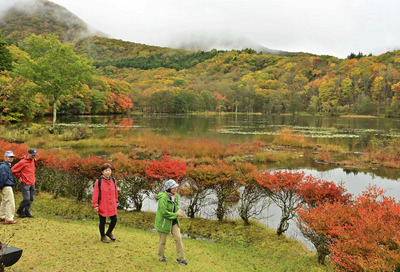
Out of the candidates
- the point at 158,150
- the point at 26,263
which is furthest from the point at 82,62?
the point at 26,263

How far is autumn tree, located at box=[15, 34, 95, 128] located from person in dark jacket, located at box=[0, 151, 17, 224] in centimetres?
2613

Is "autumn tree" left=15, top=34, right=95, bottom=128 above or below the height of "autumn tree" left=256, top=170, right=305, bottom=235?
above

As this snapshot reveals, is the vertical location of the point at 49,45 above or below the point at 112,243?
above

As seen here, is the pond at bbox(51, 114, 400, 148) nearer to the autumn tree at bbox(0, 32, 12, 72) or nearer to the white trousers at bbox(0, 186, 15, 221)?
the autumn tree at bbox(0, 32, 12, 72)

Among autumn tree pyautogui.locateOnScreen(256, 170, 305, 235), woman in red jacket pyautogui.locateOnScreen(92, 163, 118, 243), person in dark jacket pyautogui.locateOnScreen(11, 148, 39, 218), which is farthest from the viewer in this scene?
autumn tree pyautogui.locateOnScreen(256, 170, 305, 235)

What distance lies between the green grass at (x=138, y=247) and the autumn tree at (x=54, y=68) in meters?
25.9

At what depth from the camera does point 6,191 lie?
696cm

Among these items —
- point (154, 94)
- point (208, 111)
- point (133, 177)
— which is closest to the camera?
point (133, 177)

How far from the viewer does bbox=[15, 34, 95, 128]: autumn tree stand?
3055 cm

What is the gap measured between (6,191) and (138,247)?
3.69 meters

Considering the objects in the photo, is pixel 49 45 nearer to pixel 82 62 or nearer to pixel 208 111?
pixel 82 62

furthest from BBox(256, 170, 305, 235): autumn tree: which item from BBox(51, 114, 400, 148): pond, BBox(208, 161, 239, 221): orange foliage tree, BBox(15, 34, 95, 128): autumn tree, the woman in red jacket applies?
BBox(15, 34, 95, 128): autumn tree

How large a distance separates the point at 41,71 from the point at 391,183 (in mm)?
33967

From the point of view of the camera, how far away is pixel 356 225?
5.14 meters
